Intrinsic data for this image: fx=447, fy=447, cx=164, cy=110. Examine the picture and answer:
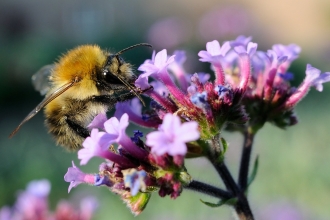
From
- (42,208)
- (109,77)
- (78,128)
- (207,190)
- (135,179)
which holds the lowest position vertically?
(42,208)

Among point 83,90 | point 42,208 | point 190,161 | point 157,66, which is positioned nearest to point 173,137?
point 157,66

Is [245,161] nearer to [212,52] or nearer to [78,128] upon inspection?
[212,52]

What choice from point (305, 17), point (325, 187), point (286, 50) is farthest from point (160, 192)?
point (305, 17)

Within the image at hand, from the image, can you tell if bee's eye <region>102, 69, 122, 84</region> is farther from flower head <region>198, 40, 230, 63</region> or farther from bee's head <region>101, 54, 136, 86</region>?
flower head <region>198, 40, 230, 63</region>

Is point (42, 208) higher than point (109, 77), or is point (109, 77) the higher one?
point (109, 77)

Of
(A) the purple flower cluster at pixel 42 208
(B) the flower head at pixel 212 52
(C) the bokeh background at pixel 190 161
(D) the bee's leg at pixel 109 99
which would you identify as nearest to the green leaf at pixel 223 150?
(B) the flower head at pixel 212 52

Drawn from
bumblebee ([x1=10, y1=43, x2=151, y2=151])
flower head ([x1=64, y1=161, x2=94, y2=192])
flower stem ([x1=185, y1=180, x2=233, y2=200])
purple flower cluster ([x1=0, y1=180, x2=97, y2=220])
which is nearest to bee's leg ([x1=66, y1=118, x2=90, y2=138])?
bumblebee ([x1=10, y1=43, x2=151, y2=151])
